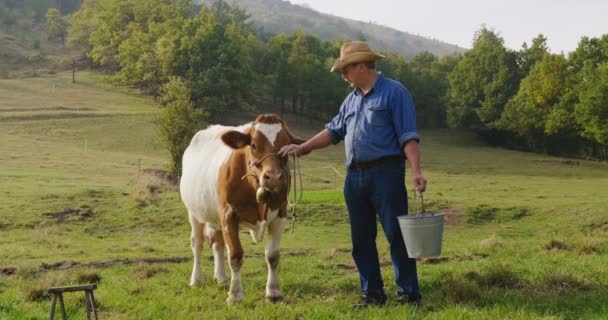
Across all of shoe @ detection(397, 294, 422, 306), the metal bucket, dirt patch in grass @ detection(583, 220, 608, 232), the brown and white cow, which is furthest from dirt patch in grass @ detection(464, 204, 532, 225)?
the metal bucket

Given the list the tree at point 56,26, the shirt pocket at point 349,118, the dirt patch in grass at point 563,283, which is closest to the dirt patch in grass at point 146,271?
the shirt pocket at point 349,118

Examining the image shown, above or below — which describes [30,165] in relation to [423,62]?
below

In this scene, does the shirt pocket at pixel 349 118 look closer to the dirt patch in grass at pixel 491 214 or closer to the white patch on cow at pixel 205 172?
the white patch on cow at pixel 205 172

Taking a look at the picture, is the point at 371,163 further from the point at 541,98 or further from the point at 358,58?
the point at 541,98

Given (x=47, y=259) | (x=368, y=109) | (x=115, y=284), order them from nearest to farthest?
(x=368, y=109) → (x=115, y=284) → (x=47, y=259)

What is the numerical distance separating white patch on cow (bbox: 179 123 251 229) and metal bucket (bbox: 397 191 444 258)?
2993mm

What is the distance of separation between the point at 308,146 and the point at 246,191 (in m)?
1.08

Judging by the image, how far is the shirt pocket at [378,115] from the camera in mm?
6945

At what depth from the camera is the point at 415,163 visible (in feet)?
21.9

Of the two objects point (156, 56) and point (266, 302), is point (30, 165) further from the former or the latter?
point (156, 56)

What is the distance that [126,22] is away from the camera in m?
90.2

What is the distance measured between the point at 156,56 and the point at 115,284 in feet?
214

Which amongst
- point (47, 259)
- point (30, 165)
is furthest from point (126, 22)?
point (47, 259)

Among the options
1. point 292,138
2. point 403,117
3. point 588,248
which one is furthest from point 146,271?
point 588,248
